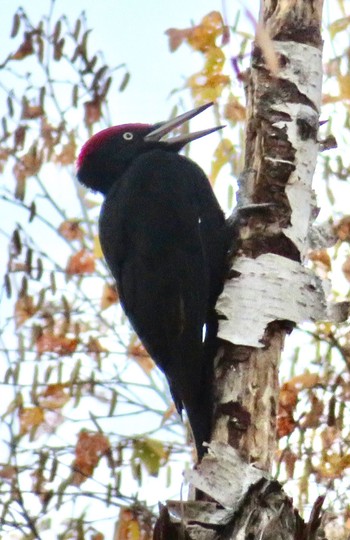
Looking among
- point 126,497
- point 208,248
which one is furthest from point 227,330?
point 126,497

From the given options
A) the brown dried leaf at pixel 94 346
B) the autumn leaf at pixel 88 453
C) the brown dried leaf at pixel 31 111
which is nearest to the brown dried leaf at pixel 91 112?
the brown dried leaf at pixel 31 111

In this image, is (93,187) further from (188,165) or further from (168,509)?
(168,509)

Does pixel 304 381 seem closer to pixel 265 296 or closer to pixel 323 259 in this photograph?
pixel 323 259

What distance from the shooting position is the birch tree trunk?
7.66ft

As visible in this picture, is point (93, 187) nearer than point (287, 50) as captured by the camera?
No

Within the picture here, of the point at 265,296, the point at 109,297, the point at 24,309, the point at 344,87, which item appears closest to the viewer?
the point at 265,296

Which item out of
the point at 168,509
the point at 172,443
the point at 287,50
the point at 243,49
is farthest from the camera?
the point at 172,443

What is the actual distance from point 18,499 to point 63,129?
6.89 ft

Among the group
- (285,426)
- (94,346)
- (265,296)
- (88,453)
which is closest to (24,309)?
(94,346)

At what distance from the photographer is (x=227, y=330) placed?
9.72 feet

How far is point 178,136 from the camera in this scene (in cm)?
421

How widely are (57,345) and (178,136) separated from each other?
127cm

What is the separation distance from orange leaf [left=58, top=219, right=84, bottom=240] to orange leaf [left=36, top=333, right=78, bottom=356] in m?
0.72

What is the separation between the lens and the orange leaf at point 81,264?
4.99 metres
